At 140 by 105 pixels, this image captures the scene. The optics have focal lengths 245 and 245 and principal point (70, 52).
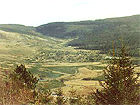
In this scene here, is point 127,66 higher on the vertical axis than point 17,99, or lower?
higher

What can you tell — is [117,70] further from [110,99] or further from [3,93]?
[3,93]

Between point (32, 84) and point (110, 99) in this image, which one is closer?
point (110, 99)

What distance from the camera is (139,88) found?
19.2 m

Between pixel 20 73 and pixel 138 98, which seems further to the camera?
pixel 20 73

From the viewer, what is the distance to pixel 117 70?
18.8 m

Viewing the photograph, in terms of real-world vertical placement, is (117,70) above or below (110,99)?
above

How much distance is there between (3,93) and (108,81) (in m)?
7.93

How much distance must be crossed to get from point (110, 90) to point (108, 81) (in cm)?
71

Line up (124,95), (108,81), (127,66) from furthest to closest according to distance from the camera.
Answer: (127,66), (108,81), (124,95)

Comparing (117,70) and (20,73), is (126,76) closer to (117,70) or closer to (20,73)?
(117,70)

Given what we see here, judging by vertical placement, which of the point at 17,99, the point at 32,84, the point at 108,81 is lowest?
the point at 32,84

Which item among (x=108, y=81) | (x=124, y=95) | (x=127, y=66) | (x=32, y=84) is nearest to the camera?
(x=124, y=95)

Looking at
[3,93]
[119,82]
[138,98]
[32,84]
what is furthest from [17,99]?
[32,84]

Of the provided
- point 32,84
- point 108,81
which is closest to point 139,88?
point 108,81
